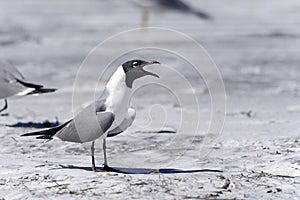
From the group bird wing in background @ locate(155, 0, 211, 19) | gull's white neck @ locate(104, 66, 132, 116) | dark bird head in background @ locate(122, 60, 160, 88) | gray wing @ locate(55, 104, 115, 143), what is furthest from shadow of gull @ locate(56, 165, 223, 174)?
bird wing in background @ locate(155, 0, 211, 19)

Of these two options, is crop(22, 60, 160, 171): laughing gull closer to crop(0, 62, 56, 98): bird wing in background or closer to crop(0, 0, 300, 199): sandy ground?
crop(0, 0, 300, 199): sandy ground

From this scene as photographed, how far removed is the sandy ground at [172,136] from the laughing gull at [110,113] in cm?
23

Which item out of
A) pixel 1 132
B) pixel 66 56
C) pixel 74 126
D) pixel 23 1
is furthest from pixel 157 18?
pixel 74 126

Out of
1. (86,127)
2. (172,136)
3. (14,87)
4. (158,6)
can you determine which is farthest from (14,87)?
(158,6)

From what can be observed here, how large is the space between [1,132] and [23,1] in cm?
1900

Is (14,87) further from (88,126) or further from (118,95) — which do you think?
(118,95)

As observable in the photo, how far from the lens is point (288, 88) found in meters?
9.41

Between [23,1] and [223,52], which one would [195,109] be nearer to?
[223,52]

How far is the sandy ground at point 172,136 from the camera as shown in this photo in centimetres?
408

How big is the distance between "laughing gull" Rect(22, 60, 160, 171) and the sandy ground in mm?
230

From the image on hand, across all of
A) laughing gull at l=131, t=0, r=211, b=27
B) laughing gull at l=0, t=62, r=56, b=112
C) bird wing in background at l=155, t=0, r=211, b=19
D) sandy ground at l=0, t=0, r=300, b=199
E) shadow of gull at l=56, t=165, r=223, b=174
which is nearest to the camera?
Answer: sandy ground at l=0, t=0, r=300, b=199

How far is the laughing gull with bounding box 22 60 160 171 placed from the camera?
442 cm

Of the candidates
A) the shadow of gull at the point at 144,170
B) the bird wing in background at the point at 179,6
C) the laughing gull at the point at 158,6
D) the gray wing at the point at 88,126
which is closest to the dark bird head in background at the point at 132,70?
the gray wing at the point at 88,126

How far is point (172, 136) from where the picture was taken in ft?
20.0
